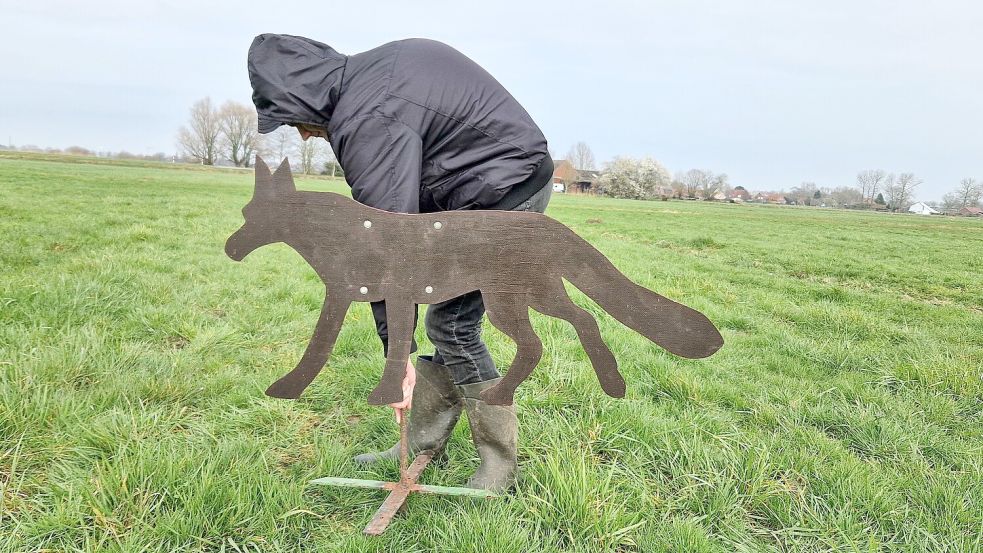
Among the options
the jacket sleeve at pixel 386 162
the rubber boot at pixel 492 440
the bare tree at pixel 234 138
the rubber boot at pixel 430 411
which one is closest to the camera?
the jacket sleeve at pixel 386 162

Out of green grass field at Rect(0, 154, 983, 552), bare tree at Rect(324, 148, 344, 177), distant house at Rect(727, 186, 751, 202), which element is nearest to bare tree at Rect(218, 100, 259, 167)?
bare tree at Rect(324, 148, 344, 177)

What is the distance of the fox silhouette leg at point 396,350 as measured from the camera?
5.91ft

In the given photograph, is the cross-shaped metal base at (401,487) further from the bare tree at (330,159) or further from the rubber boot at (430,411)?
the bare tree at (330,159)

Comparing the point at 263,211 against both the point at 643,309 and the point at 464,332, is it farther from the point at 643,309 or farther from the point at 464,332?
the point at 643,309

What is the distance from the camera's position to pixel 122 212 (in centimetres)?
1096

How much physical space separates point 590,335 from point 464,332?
0.56 m

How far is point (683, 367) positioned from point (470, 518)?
2331 millimetres

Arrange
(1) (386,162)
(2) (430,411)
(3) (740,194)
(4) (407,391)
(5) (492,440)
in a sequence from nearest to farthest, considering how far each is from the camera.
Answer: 1. (1) (386,162)
2. (4) (407,391)
3. (5) (492,440)
4. (2) (430,411)
5. (3) (740,194)

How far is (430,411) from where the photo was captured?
2.51 m

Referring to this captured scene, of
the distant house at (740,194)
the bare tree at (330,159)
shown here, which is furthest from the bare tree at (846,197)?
the bare tree at (330,159)

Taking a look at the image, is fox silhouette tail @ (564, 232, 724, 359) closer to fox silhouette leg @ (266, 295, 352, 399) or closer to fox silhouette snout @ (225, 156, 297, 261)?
fox silhouette leg @ (266, 295, 352, 399)

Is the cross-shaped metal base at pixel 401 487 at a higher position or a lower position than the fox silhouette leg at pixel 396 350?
lower

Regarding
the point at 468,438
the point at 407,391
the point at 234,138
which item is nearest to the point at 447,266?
the point at 407,391

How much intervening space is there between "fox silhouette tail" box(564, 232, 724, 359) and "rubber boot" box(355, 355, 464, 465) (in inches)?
37.5
